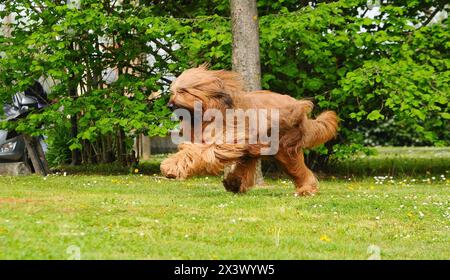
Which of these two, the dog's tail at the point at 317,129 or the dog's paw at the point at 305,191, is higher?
the dog's tail at the point at 317,129

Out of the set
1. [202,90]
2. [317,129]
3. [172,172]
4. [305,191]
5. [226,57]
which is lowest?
[305,191]

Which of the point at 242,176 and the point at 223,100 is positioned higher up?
the point at 223,100

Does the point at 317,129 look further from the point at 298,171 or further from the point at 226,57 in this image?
the point at 226,57

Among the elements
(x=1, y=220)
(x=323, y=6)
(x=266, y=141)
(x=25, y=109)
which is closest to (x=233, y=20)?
(x=323, y=6)

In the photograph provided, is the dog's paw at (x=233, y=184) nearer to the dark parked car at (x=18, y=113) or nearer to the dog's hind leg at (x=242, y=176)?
the dog's hind leg at (x=242, y=176)

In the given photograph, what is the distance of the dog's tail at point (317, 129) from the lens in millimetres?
9797

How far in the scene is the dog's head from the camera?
27.9ft

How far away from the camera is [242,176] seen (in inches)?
386

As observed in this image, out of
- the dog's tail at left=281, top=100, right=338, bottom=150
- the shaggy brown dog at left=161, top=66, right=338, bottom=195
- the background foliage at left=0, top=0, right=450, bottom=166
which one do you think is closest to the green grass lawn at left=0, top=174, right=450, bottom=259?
the shaggy brown dog at left=161, top=66, right=338, bottom=195

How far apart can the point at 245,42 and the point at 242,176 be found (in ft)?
8.68

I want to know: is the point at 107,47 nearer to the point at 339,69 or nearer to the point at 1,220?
the point at 339,69

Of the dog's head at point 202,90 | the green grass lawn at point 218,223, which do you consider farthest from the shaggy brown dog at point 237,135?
the green grass lawn at point 218,223

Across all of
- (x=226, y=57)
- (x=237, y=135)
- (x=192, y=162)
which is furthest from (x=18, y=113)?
(x=192, y=162)

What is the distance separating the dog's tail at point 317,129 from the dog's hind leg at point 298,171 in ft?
0.60
